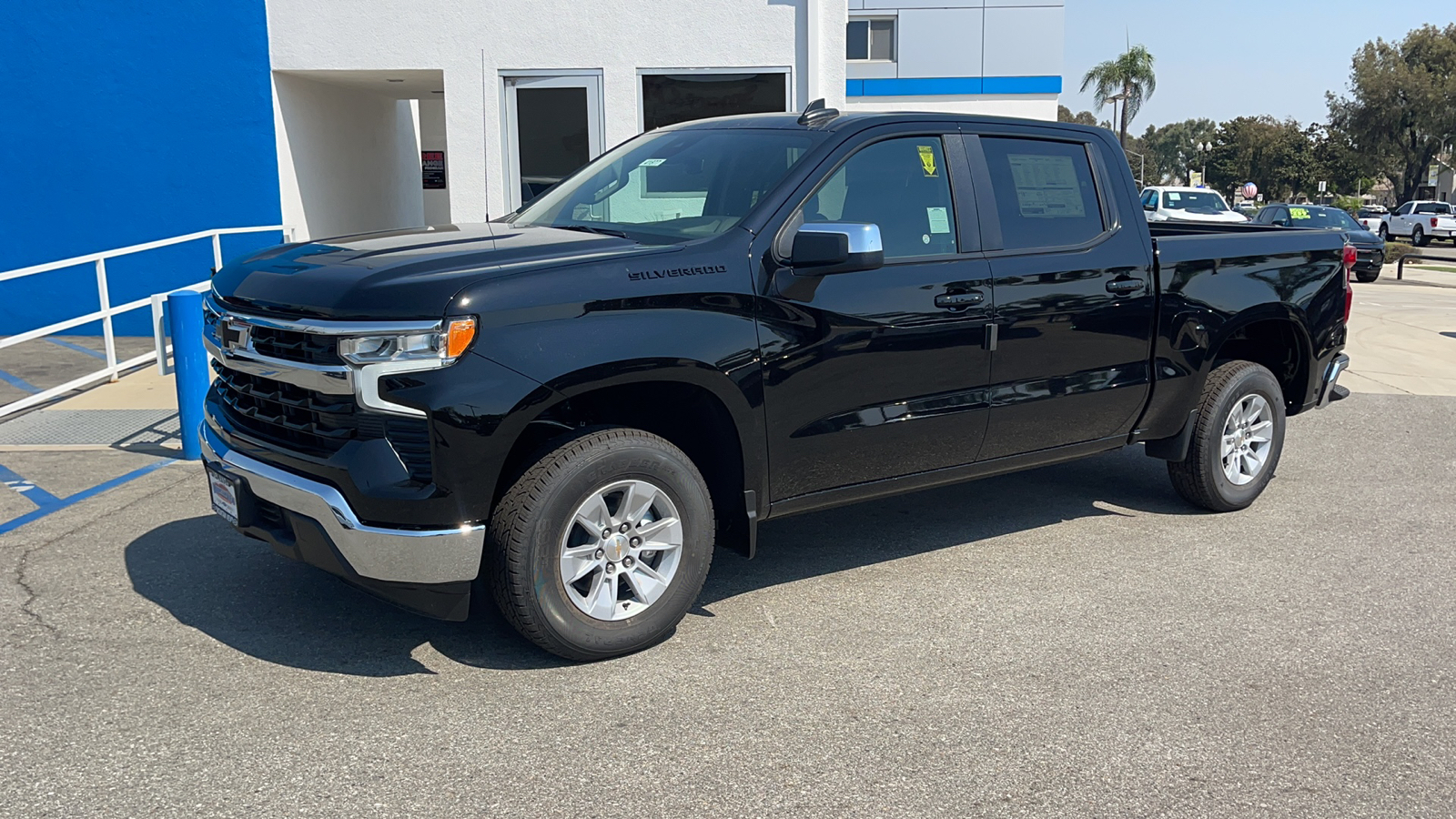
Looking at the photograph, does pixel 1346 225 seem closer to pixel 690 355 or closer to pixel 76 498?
pixel 690 355

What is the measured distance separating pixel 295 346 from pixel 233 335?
443mm

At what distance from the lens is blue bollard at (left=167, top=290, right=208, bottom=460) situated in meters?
6.82

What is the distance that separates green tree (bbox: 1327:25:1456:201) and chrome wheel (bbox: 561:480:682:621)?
2789 inches

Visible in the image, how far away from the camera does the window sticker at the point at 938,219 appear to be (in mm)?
5020

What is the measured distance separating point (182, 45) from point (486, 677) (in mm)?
9945

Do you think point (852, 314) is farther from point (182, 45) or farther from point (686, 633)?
point (182, 45)

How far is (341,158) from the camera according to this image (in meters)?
13.7

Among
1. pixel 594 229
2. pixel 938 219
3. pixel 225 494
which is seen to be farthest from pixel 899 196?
pixel 225 494

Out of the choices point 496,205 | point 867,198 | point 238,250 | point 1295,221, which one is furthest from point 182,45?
point 1295,221

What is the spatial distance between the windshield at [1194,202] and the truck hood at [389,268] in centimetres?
2773

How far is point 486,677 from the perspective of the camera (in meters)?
4.14

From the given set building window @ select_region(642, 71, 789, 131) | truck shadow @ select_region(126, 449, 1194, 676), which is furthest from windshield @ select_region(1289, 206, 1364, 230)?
truck shadow @ select_region(126, 449, 1194, 676)

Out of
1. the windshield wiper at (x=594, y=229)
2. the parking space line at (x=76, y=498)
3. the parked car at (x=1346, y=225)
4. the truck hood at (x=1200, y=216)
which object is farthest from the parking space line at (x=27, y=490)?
the truck hood at (x=1200, y=216)

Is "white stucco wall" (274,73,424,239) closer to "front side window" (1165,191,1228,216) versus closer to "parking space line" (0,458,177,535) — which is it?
"parking space line" (0,458,177,535)
